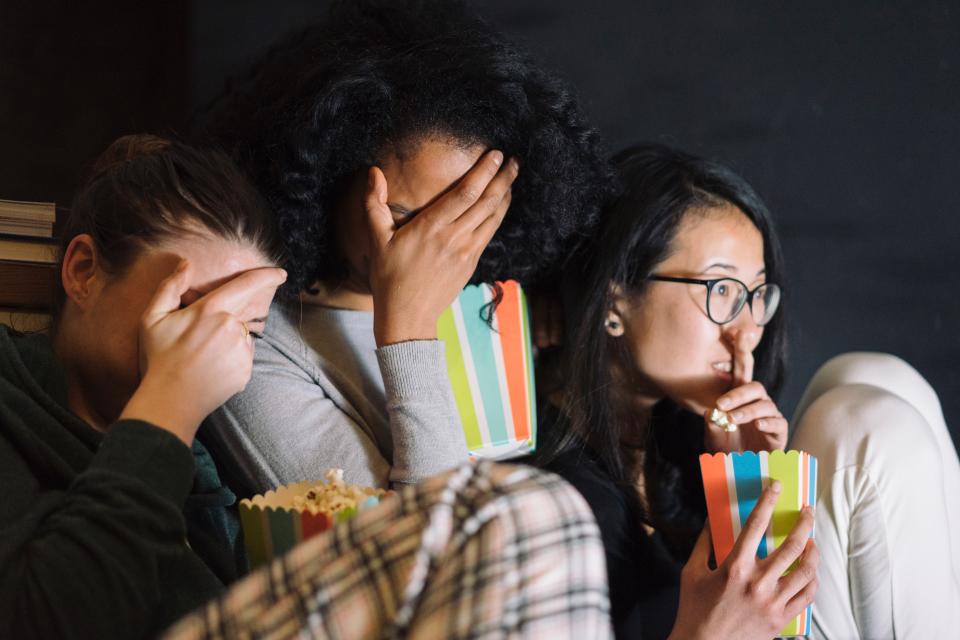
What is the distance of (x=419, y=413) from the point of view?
4.17 ft

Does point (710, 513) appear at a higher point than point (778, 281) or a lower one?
lower

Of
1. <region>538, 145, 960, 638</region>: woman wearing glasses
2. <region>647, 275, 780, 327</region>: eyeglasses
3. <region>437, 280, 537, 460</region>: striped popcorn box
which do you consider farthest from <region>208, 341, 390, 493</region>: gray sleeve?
<region>647, 275, 780, 327</region>: eyeglasses

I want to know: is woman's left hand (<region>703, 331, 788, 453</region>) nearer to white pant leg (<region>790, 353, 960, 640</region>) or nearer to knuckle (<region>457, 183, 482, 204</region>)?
white pant leg (<region>790, 353, 960, 640</region>)

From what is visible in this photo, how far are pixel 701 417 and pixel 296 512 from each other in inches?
40.8

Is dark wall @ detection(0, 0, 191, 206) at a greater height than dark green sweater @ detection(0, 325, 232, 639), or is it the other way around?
dark wall @ detection(0, 0, 191, 206)

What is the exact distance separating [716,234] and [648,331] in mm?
188

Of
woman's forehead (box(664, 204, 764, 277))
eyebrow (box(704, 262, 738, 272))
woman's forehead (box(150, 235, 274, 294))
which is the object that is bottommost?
eyebrow (box(704, 262, 738, 272))

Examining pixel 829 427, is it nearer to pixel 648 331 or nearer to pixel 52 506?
pixel 648 331

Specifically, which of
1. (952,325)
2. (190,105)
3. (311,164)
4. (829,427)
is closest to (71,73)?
(190,105)

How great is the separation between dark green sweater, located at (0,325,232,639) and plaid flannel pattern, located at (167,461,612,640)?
0.30 feet

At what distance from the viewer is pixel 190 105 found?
1.83 m

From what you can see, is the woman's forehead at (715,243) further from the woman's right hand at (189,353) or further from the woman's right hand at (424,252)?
the woman's right hand at (189,353)

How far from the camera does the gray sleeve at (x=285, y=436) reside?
1265 millimetres

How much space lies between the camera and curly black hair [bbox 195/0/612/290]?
4.51ft
